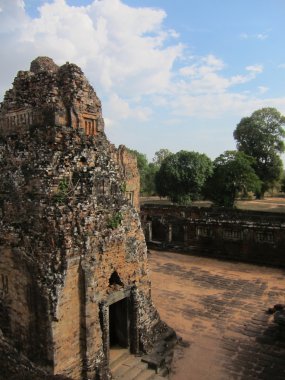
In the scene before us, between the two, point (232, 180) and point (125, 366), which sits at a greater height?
point (232, 180)

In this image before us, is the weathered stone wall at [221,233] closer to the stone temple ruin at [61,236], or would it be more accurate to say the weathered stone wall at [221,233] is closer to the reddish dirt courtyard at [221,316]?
the reddish dirt courtyard at [221,316]

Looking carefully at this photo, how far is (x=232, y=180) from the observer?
33.6m

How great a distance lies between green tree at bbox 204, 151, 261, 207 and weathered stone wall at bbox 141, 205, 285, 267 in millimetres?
7433

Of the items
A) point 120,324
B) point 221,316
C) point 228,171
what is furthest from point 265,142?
point 120,324

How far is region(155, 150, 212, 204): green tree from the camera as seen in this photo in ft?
116

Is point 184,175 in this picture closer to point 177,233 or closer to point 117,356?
point 177,233

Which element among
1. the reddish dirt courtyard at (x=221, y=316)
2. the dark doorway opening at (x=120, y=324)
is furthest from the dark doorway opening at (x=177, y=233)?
the dark doorway opening at (x=120, y=324)

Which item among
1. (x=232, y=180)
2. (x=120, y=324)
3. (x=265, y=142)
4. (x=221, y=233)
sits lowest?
(x=120, y=324)

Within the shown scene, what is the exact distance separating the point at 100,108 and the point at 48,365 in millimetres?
6041

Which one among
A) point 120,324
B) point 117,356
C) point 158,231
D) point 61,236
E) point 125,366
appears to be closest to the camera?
point 61,236

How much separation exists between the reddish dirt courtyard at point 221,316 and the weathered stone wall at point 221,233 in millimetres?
1173

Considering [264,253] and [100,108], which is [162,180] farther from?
[100,108]

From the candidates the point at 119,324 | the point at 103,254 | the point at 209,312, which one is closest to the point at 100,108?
the point at 103,254

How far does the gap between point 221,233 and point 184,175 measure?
13788mm
